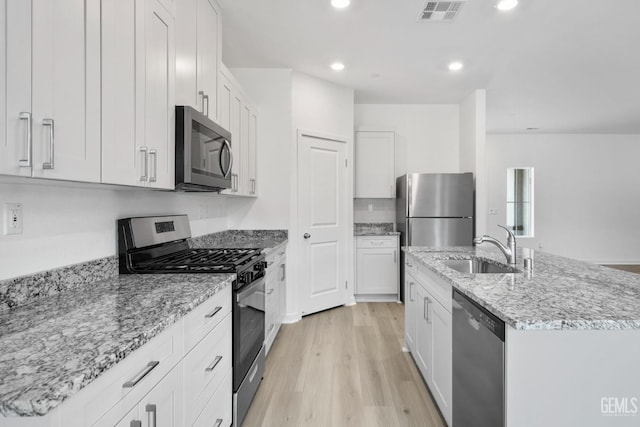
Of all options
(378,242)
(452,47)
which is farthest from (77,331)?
(378,242)

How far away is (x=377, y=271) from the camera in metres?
4.42

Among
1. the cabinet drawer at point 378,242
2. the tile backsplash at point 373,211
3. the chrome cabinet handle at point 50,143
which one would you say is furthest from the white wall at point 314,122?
the chrome cabinet handle at point 50,143

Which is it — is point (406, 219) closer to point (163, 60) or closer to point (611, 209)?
point (163, 60)

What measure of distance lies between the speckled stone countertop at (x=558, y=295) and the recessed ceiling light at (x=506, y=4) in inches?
72.2

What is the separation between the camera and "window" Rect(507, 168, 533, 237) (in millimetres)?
6898

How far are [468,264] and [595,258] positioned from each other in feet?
21.4

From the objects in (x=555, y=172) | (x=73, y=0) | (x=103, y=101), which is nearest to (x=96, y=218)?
(x=103, y=101)

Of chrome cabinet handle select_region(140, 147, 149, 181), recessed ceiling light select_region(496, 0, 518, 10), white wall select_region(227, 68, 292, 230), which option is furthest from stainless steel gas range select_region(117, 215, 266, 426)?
recessed ceiling light select_region(496, 0, 518, 10)

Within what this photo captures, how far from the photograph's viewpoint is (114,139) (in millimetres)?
1229

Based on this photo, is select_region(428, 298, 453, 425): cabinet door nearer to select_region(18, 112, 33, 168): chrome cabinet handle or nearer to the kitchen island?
the kitchen island

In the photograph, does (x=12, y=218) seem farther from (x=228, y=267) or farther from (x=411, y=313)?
(x=411, y=313)

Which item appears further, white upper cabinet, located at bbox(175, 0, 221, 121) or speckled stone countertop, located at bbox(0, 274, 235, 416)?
white upper cabinet, located at bbox(175, 0, 221, 121)

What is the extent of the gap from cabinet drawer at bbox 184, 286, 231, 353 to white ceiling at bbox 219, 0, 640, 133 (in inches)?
82.7

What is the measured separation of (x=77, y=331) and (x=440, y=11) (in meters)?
2.89
